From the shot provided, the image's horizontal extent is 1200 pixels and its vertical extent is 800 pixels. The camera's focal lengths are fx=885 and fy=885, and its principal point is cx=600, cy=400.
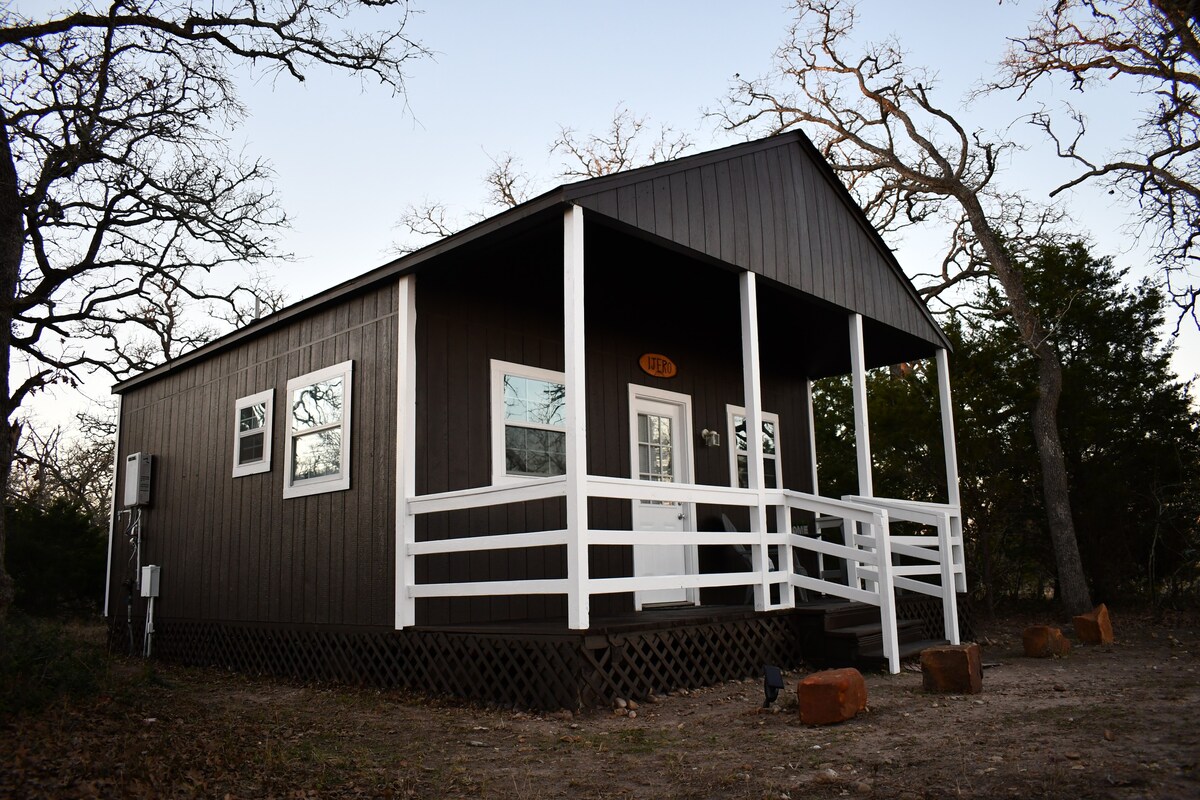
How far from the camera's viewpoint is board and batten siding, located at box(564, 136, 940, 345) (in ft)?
20.3

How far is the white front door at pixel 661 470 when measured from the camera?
8164 millimetres

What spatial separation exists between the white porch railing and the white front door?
1.24 m

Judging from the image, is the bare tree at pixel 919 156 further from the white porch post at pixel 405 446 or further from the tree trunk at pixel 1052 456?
the white porch post at pixel 405 446

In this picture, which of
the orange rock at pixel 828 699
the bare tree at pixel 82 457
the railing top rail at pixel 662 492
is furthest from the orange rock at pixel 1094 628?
the bare tree at pixel 82 457

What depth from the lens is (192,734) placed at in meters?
4.48

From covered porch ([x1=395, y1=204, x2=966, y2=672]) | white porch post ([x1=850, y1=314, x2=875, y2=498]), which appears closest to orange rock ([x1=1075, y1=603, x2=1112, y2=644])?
covered porch ([x1=395, y1=204, x2=966, y2=672])

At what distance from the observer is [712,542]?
20.7 feet

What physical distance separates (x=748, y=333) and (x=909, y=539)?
8.31 feet

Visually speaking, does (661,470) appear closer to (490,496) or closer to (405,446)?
(405,446)

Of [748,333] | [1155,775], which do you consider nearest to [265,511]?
[748,333]

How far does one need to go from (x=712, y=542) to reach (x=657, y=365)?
2867mm

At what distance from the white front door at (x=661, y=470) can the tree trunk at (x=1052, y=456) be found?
5.12m

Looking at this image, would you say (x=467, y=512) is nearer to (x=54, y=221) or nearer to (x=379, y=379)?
(x=379, y=379)

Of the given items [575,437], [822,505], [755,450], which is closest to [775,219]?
[755,450]
